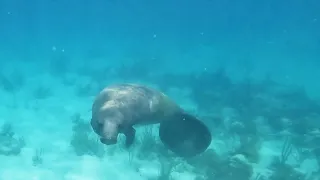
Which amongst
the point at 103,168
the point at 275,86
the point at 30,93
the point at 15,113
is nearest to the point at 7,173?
the point at 103,168

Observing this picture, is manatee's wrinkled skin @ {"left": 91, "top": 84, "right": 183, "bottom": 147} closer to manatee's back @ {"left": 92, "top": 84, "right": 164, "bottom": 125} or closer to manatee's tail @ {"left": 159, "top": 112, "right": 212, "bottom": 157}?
manatee's back @ {"left": 92, "top": 84, "right": 164, "bottom": 125}

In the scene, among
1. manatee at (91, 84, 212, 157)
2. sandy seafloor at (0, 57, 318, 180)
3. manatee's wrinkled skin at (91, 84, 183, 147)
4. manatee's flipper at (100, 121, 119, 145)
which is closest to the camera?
manatee's flipper at (100, 121, 119, 145)

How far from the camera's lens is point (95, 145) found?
13.3 meters

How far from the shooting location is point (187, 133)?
831 centimetres

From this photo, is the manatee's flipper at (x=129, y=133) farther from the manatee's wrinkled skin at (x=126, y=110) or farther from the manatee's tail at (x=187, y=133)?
the manatee's tail at (x=187, y=133)

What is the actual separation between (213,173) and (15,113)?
997 cm

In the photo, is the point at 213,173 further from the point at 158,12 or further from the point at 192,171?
the point at 158,12

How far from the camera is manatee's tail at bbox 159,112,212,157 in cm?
821

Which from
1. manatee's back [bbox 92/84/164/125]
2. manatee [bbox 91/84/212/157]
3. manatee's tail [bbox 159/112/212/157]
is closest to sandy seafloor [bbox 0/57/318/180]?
manatee's tail [bbox 159/112/212/157]

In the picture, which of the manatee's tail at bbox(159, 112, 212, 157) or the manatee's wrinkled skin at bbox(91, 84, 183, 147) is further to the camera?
the manatee's tail at bbox(159, 112, 212, 157)

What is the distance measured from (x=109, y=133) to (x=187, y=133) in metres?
2.78

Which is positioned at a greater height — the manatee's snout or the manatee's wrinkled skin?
the manatee's wrinkled skin

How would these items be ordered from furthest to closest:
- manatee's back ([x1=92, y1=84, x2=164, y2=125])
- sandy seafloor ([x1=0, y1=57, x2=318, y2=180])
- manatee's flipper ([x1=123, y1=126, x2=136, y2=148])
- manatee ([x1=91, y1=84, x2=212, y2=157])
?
sandy seafloor ([x1=0, y1=57, x2=318, y2=180]), manatee's flipper ([x1=123, y1=126, x2=136, y2=148]), manatee's back ([x1=92, y1=84, x2=164, y2=125]), manatee ([x1=91, y1=84, x2=212, y2=157])

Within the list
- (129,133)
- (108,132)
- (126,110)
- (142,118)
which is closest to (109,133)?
(108,132)
